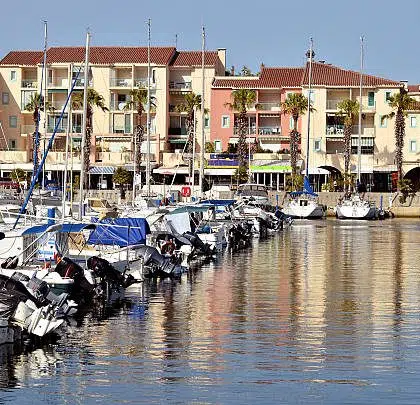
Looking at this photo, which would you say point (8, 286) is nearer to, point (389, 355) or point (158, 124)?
point (389, 355)

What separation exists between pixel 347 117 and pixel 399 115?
6.53 metres

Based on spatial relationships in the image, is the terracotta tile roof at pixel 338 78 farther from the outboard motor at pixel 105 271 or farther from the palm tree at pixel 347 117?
the outboard motor at pixel 105 271

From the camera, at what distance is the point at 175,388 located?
27.9 meters

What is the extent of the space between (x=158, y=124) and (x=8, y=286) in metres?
101

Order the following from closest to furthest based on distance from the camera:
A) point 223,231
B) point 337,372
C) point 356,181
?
point 337,372, point 223,231, point 356,181

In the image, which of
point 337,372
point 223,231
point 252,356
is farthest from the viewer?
point 223,231

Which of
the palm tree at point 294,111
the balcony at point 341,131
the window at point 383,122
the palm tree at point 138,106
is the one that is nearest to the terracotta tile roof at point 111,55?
the palm tree at point 138,106

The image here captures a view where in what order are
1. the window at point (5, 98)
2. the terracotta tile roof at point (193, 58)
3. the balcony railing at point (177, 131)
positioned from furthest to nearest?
the terracotta tile roof at point (193, 58) → the balcony railing at point (177, 131) → the window at point (5, 98)

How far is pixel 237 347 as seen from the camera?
33562 mm

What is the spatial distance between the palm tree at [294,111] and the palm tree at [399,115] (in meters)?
9.46

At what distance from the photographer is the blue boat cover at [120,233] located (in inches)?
1999

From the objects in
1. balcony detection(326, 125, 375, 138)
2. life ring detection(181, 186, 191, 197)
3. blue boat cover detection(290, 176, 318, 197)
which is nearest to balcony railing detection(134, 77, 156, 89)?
balcony detection(326, 125, 375, 138)

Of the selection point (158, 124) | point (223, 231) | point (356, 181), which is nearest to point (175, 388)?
point (223, 231)

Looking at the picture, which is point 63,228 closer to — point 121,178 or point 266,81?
point 121,178
